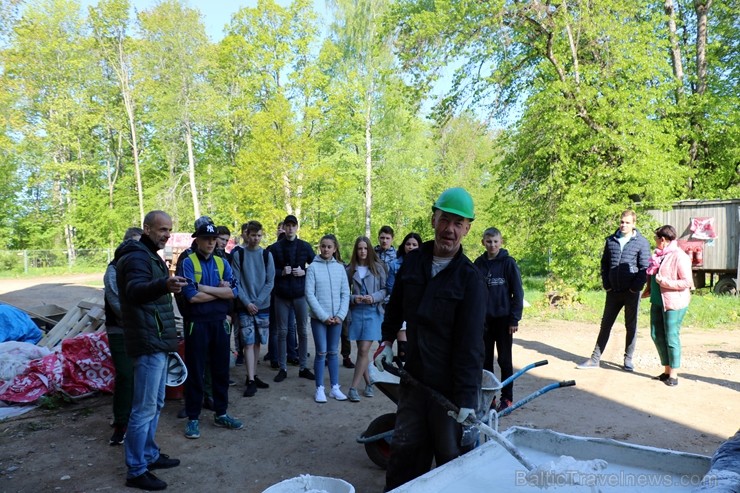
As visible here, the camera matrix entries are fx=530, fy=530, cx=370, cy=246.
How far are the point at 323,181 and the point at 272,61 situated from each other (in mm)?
7707

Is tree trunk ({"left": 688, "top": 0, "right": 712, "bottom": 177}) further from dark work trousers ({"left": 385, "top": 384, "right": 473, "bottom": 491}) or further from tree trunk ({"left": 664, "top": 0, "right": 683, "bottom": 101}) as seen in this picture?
dark work trousers ({"left": 385, "top": 384, "right": 473, "bottom": 491})

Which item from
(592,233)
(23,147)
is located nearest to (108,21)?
(23,147)

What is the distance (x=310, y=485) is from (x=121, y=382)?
8.22 feet

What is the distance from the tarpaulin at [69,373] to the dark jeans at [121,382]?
4.79 feet

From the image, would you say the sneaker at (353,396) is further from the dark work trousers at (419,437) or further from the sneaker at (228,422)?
the dark work trousers at (419,437)

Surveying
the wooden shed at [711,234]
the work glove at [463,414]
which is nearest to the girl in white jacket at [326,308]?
the work glove at [463,414]

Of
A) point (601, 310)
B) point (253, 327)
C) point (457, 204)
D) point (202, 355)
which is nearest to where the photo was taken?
point (457, 204)

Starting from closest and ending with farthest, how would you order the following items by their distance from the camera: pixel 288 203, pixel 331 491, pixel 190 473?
pixel 331 491
pixel 190 473
pixel 288 203

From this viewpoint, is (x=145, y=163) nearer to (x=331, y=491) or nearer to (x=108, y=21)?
Answer: (x=108, y=21)

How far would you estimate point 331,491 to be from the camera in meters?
3.00

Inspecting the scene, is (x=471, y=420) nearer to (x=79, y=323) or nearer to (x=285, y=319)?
(x=285, y=319)

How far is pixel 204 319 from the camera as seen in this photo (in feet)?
15.5

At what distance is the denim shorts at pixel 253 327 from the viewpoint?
6.17m

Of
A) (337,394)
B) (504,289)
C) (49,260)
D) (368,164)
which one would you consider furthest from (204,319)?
(49,260)
